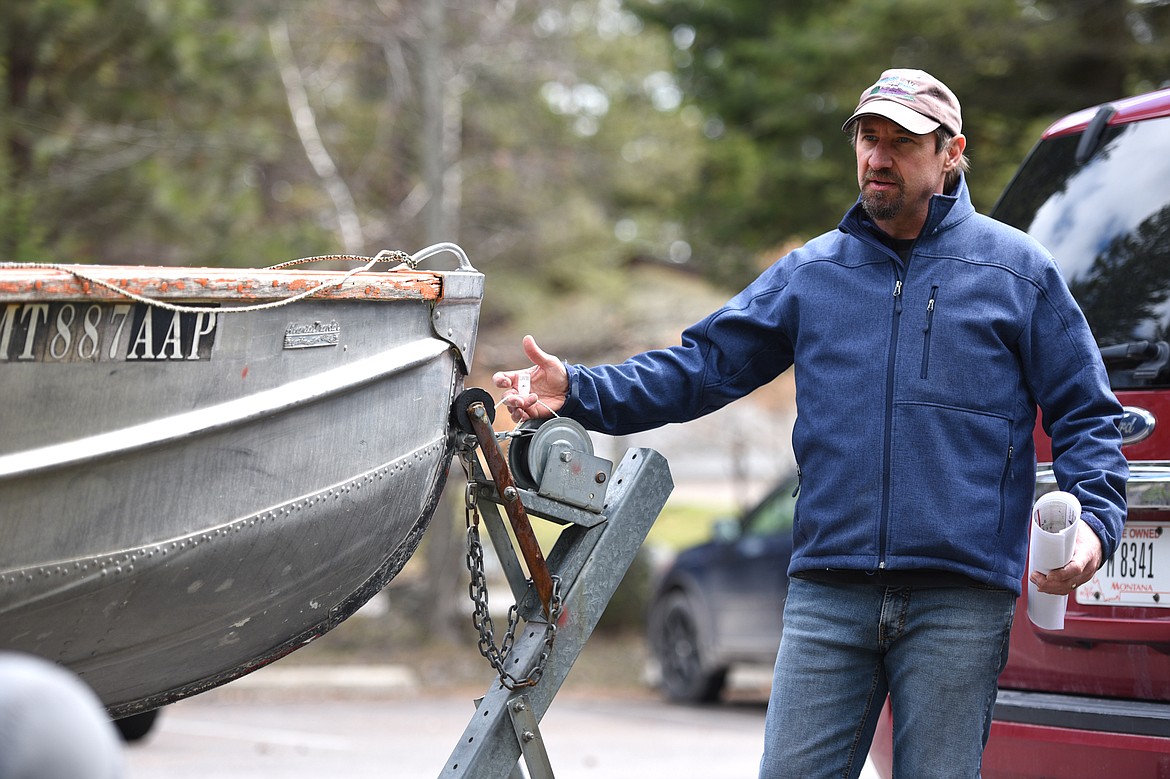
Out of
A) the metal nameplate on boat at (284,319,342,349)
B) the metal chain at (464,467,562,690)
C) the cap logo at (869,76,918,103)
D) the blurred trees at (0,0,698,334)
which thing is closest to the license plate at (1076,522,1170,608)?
the cap logo at (869,76,918,103)

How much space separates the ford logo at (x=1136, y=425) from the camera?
350 centimetres

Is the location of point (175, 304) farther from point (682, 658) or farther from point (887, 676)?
point (682, 658)

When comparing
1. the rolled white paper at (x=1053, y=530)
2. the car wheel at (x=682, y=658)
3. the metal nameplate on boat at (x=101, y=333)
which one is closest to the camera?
the metal nameplate on boat at (x=101, y=333)

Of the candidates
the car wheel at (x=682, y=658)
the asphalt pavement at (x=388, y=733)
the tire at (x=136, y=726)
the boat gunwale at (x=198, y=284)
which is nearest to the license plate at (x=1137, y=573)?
the boat gunwale at (x=198, y=284)

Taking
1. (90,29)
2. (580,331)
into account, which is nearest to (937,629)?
Result: (90,29)

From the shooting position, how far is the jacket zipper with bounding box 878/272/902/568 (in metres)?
3.02

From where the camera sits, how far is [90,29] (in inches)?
455

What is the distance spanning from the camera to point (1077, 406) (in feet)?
10.1

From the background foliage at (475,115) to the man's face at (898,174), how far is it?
7.20 metres

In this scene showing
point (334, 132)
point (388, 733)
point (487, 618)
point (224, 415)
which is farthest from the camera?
point (334, 132)

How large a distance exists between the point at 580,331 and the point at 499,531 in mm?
10896

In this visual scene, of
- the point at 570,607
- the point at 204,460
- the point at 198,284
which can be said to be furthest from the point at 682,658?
the point at 198,284

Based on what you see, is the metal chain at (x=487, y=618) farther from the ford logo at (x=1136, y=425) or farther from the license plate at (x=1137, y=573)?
the ford logo at (x=1136, y=425)

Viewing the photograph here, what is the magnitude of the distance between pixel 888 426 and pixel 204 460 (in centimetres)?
147
